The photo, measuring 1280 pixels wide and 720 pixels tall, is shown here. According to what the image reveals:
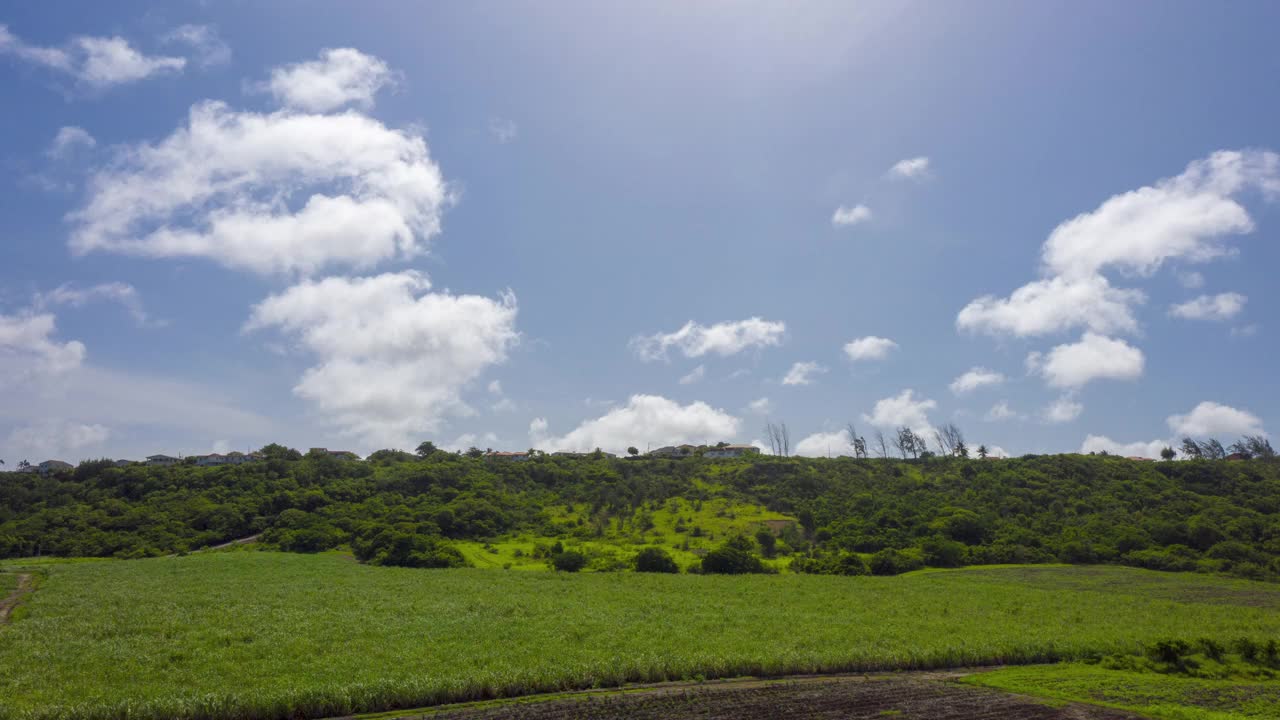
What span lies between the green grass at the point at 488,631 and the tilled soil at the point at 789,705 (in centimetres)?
226

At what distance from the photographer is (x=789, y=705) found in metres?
Answer: 28.2

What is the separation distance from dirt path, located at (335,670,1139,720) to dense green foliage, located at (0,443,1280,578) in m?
58.9

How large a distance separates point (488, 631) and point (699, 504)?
94555mm

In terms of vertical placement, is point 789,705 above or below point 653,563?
→ above

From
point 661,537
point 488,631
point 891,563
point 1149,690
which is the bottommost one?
point 891,563

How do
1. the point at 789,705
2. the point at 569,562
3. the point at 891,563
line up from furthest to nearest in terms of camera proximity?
the point at 891,563 < the point at 569,562 < the point at 789,705

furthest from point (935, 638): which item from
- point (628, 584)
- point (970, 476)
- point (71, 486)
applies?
point (71, 486)

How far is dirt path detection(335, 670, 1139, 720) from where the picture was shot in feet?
87.0

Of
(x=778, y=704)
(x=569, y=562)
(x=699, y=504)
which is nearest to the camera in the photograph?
(x=778, y=704)

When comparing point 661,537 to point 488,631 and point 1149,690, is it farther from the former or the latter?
point 1149,690

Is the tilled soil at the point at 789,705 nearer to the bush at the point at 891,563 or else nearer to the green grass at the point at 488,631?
the green grass at the point at 488,631

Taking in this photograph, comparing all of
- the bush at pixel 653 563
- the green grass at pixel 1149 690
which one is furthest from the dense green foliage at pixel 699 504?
the green grass at pixel 1149 690

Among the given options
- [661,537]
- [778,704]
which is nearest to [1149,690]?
[778,704]

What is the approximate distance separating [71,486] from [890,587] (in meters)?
166
